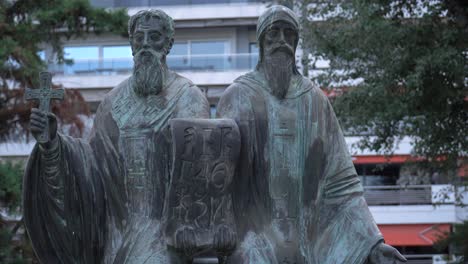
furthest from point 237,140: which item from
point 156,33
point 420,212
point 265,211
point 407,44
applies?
point 420,212

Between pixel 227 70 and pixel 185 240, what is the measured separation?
27.8 meters

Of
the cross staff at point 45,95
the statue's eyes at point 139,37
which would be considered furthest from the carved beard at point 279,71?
the cross staff at point 45,95

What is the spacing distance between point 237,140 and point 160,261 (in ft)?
3.40

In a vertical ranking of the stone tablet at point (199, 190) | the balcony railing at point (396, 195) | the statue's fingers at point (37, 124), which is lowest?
the balcony railing at point (396, 195)

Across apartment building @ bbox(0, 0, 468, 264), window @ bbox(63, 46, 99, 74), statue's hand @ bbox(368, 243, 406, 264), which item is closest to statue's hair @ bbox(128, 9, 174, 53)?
statue's hand @ bbox(368, 243, 406, 264)

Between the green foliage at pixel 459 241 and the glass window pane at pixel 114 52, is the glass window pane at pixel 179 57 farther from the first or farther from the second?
the green foliage at pixel 459 241

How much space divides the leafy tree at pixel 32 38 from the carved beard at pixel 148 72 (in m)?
10.8

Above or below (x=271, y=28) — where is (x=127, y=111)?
below

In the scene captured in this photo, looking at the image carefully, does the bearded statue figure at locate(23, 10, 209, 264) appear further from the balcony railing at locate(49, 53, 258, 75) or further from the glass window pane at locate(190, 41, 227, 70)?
the glass window pane at locate(190, 41, 227, 70)

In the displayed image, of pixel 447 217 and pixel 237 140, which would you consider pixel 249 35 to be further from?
pixel 237 140

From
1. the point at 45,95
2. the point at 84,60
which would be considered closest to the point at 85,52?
the point at 84,60

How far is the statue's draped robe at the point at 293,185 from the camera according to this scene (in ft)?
27.1

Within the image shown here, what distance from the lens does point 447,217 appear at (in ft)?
120

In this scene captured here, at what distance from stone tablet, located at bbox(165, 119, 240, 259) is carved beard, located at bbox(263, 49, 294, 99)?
0.72m
